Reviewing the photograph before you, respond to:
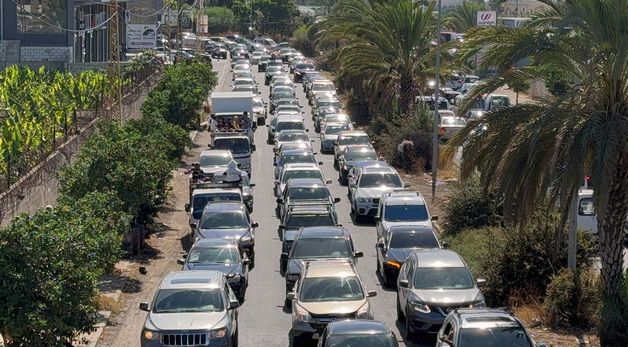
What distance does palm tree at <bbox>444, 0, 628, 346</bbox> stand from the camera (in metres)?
18.9

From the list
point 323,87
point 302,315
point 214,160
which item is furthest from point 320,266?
point 323,87

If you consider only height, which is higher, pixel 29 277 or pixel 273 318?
pixel 29 277

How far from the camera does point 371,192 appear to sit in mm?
36312

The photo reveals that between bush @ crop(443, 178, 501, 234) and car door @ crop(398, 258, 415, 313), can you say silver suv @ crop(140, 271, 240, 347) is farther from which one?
bush @ crop(443, 178, 501, 234)

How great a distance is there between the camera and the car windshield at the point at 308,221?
98.9ft

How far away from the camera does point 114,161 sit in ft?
98.5

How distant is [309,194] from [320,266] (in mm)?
12170

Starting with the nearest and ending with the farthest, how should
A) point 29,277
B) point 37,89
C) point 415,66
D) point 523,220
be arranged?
point 29,277
point 523,220
point 37,89
point 415,66

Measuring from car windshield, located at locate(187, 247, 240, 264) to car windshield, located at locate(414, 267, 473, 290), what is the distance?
195 inches

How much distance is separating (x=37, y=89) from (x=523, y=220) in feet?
105

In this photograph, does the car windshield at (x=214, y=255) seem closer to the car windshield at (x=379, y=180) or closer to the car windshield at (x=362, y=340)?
the car windshield at (x=362, y=340)

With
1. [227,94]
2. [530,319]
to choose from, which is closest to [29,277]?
[530,319]

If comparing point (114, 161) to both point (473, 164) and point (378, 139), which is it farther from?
point (378, 139)

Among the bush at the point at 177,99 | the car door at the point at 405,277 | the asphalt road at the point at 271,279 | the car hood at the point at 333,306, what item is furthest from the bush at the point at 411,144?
the car hood at the point at 333,306
